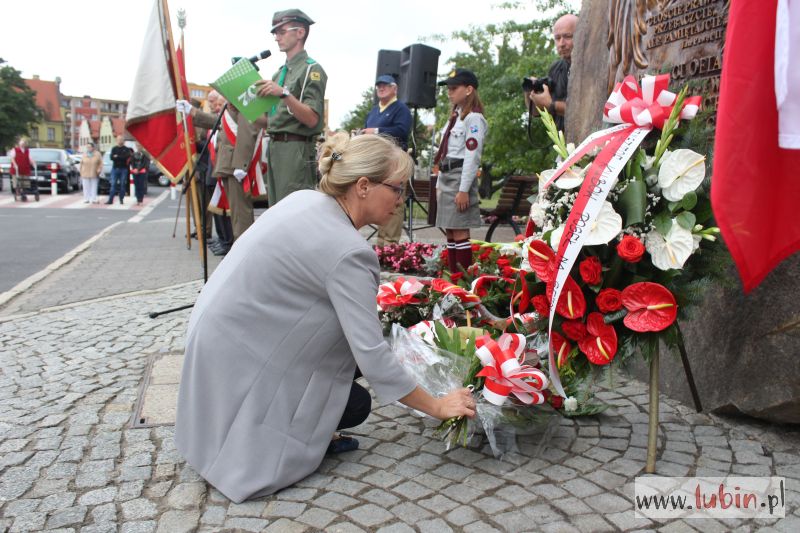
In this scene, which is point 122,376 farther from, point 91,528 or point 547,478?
point 547,478

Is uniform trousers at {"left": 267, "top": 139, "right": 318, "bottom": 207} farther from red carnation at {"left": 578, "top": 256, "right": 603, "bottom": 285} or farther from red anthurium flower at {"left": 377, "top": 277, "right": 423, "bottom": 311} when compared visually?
red carnation at {"left": 578, "top": 256, "right": 603, "bottom": 285}

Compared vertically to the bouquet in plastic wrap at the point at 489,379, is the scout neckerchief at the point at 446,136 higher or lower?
higher

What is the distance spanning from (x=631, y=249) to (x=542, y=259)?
0.35 m

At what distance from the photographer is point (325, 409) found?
268 centimetres

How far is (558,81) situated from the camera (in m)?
Result: 6.43

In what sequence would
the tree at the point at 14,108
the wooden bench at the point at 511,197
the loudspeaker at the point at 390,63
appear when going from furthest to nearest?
the tree at the point at 14,108 → the loudspeaker at the point at 390,63 → the wooden bench at the point at 511,197

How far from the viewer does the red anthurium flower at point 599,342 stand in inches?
102

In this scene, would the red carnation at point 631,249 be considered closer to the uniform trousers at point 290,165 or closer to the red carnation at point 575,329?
the red carnation at point 575,329

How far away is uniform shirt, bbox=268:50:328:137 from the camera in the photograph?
543 cm

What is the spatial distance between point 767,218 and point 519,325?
1.31 meters

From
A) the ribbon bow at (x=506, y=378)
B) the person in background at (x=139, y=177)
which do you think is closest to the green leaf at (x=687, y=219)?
the ribbon bow at (x=506, y=378)

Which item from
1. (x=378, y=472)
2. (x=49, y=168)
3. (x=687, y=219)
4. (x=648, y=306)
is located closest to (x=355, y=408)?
(x=378, y=472)

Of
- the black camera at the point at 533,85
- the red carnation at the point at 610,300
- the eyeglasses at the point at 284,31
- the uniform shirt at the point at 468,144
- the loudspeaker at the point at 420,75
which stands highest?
the loudspeaker at the point at 420,75

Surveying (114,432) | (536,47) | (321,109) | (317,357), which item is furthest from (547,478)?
(536,47)
